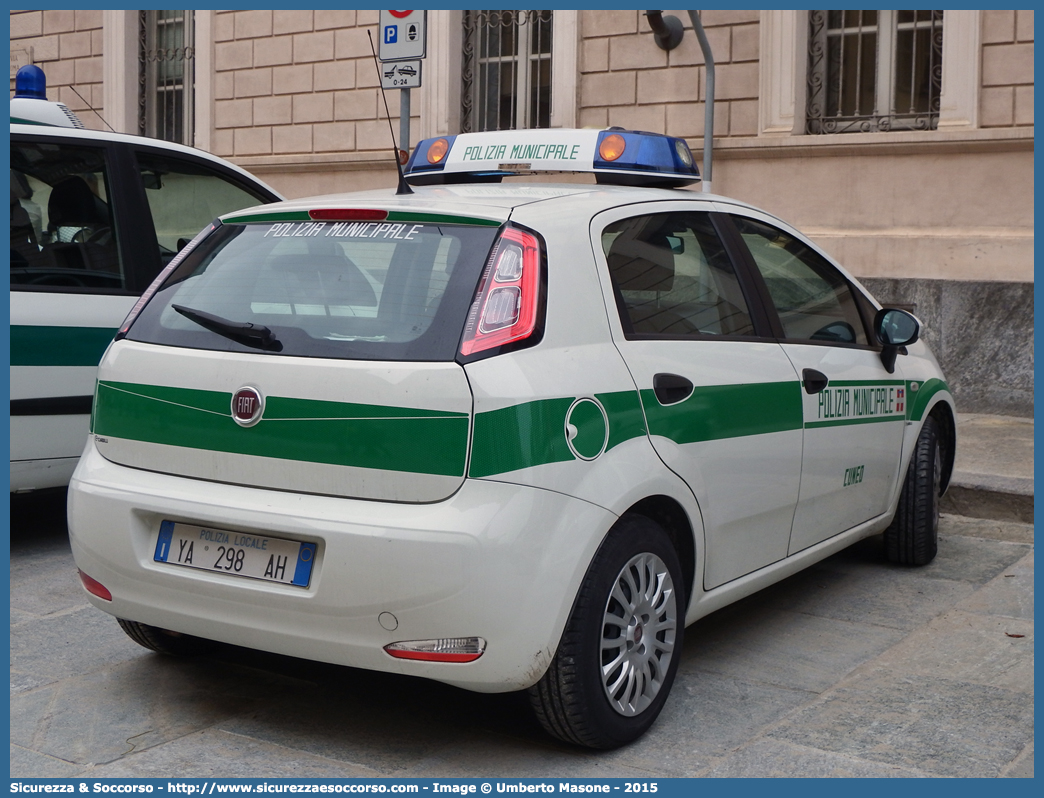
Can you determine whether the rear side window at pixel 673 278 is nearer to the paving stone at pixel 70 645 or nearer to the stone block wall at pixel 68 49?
the paving stone at pixel 70 645

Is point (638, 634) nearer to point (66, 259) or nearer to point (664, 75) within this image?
point (66, 259)

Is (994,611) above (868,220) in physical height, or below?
below

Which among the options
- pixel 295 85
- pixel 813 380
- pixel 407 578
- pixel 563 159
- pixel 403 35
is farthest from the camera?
pixel 295 85

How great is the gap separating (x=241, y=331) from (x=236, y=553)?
57 centimetres

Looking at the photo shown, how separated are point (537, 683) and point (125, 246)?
3.26 meters

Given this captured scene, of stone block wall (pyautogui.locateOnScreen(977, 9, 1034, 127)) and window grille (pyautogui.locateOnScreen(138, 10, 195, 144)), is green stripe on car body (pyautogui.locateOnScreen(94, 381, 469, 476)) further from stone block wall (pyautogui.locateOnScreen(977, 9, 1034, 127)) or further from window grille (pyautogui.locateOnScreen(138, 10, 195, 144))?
window grille (pyautogui.locateOnScreen(138, 10, 195, 144))

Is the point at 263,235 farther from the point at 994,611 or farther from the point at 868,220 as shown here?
the point at 868,220

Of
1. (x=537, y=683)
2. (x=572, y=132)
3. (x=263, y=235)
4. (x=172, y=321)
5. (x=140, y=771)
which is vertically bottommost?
(x=140, y=771)

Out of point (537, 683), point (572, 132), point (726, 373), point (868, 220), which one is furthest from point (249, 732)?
point (868, 220)

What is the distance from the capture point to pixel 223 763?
Answer: 3.07 m

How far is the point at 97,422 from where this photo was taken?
11.1 feet

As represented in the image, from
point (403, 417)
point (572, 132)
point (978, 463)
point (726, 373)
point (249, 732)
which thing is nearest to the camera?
point (403, 417)

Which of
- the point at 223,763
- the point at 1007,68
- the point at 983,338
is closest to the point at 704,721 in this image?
the point at 223,763

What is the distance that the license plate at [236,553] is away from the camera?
2.97 metres
